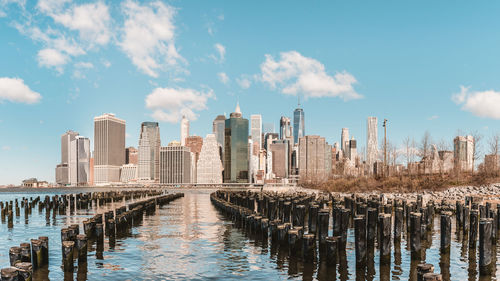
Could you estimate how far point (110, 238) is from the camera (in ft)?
85.7

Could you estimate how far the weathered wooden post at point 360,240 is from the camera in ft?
57.6

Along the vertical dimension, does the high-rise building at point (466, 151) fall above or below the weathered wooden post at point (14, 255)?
above

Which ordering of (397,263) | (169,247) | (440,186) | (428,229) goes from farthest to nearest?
(440,186) → (428,229) → (169,247) → (397,263)

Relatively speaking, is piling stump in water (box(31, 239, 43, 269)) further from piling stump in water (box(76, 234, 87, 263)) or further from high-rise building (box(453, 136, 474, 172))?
high-rise building (box(453, 136, 474, 172))

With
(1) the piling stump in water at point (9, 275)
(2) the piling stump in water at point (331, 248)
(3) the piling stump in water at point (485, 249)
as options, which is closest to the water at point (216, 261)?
(2) the piling stump in water at point (331, 248)

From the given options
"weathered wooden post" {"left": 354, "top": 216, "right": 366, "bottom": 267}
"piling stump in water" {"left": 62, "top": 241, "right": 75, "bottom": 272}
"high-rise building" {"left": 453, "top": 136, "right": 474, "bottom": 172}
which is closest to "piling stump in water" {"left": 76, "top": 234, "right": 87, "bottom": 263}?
"piling stump in water" {"left": 62, "top": 241, "right": 75, "bottom": 272}

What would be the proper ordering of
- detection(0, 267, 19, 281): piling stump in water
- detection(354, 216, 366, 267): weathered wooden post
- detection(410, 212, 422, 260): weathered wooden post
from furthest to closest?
1. detection(410, 212, 422, 260): weathered wooden post
2. detection(354, 216, 366, 267): weathered wooden post
3. detection(0, 267, 19, 281): piling stump in water

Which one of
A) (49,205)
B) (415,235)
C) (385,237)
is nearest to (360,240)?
(385,237)

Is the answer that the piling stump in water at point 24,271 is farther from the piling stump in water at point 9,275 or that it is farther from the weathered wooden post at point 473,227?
the weathered wooden post at point 473,227

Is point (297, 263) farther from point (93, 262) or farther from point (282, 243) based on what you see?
point (93, 262)

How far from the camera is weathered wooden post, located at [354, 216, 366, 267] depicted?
17562 millimetres

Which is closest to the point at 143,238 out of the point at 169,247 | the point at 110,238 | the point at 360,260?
the point at 110,238

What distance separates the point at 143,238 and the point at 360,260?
1554 cm

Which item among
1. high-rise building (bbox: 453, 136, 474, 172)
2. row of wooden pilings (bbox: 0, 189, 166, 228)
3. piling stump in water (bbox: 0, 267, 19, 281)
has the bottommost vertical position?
row of wooden pilings (bbox: 0, 189, 166, 228)
